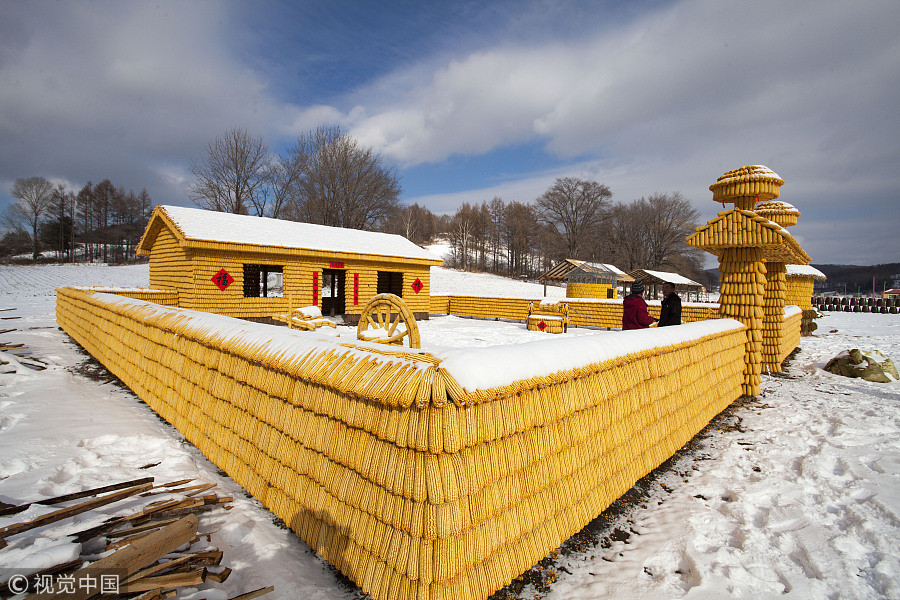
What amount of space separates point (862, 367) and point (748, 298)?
4065mm

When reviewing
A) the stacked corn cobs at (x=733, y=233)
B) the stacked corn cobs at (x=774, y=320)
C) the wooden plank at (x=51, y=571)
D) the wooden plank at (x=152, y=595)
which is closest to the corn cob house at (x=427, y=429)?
the wooden plank at (x=152, y=595)

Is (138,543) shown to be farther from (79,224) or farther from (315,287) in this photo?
(79,224)

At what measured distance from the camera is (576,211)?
58.1 meters

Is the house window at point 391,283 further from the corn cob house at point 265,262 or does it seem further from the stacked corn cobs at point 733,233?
the stacked corn cobs at point 733,233

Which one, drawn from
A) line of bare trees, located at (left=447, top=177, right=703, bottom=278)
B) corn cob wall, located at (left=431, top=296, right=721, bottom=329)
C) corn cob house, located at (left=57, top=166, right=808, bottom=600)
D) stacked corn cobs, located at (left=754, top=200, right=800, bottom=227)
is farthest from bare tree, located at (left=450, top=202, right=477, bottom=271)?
corn cob house, located at (left=57, top=166, right=808, bottom=600)

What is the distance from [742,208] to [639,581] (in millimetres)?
7931

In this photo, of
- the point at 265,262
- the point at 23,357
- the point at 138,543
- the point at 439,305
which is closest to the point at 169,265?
the point at 265,262

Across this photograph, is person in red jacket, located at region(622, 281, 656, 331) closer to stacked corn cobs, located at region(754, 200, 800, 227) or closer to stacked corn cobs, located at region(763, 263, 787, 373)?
stacked corn cobs, located at region(763, 263, 787, 373)

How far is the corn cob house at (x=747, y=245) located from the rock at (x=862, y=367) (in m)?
3.13

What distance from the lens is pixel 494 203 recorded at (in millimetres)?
68312

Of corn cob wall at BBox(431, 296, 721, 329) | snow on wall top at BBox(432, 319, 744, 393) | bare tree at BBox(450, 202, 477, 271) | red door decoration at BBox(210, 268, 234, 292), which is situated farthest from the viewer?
bare tree at BBox(450, 202, 477, 271)

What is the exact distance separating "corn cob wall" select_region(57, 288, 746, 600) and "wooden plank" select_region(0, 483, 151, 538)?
26.0 inches

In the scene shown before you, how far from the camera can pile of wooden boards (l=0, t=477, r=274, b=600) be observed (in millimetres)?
1892

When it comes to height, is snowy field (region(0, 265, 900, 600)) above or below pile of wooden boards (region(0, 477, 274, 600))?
below
